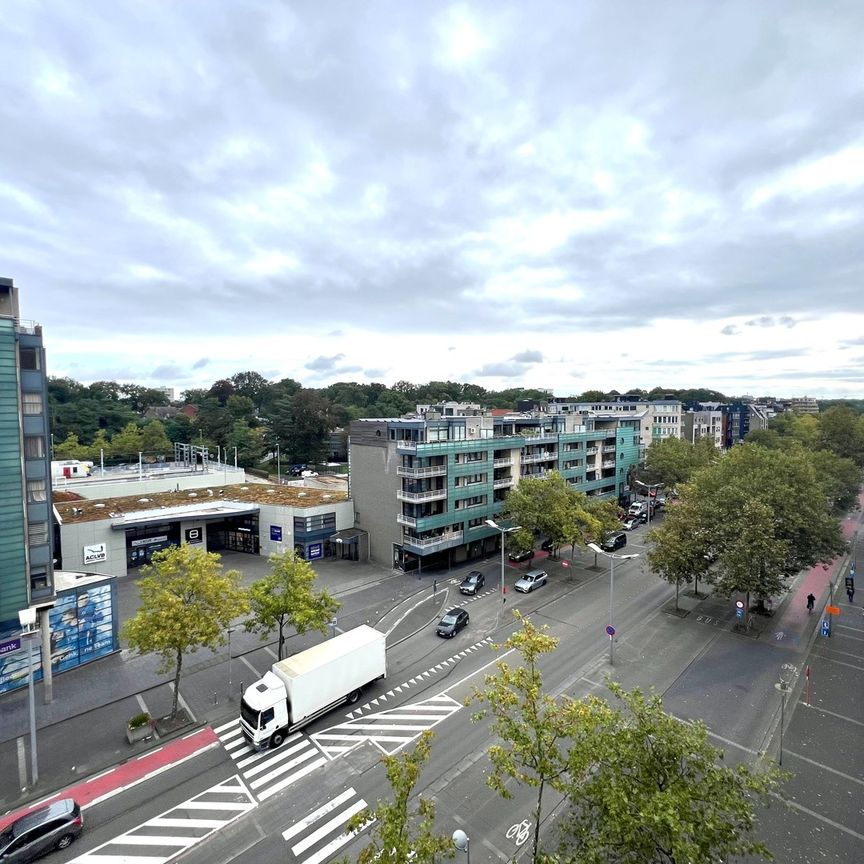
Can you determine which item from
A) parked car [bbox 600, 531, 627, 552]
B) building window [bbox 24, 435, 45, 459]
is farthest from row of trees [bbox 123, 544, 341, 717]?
parked car [bbox 600, 531, 627, 552]

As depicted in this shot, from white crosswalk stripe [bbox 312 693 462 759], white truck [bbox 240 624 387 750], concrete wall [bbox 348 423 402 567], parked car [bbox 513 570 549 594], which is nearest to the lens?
white truck [bbox 240 624 387 750]

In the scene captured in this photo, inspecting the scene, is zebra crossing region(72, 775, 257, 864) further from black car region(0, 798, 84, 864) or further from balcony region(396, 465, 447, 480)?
balcony region(396, 465, 447, 480)

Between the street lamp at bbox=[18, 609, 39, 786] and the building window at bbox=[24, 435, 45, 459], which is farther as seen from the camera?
the building window at bbox=[24, 435, 45, 459]

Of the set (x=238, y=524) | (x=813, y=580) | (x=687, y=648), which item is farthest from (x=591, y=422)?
(x=238, y=524)

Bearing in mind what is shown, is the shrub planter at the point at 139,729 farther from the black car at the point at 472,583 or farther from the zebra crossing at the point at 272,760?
the black car at the point at 472,583

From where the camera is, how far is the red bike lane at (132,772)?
19172mm

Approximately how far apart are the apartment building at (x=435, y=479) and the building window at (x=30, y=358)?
27.7 m

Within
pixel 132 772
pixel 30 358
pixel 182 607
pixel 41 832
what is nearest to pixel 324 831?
pixel 132 772

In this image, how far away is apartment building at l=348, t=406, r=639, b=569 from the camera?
4581 centimetres

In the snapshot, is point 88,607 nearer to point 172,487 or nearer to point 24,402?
point 24,402

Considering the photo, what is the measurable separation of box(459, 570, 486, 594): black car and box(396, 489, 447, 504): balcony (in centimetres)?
789

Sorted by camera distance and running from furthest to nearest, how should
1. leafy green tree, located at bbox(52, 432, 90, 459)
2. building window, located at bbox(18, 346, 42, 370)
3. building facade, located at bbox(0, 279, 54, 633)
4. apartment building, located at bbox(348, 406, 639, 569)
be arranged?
leafy green tree, located at bbox(52, 432, 90, 459) → apartment building, located at bbox(348, 406, 639, 569) → building window, located at bbox(18, 346, 42, 370) → building facade, located at bbox(0, 279, 54, 633)

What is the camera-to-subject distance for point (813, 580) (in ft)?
145

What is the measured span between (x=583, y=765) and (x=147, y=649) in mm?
20393
